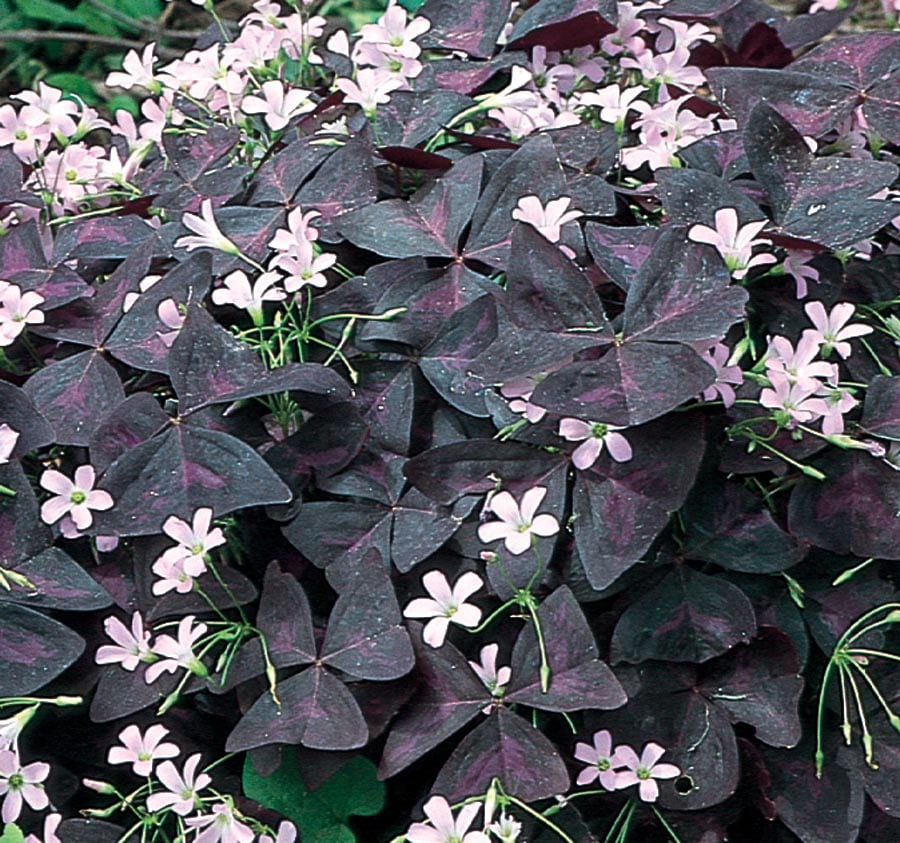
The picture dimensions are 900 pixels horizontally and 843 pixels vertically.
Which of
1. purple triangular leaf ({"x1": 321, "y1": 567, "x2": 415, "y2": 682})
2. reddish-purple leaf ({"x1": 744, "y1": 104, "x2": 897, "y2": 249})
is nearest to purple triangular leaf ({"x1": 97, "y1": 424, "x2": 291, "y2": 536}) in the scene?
purple triangular leaf ({"x1": 321, "y1": 567, "x2": 415, "y2": 682})

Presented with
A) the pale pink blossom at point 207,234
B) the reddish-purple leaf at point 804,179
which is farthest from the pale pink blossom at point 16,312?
the reddish-purple leaf at point 804,179

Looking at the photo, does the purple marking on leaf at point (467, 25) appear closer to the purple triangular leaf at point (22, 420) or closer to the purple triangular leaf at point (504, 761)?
the purple triangular leaf at point (22, 420)

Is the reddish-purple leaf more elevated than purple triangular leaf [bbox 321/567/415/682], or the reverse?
the reddish-purple leaf

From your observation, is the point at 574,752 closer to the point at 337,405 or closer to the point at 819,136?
the point at 337,405

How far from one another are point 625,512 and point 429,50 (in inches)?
23.8

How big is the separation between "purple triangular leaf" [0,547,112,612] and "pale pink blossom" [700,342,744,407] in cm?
46

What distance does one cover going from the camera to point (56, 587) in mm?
960

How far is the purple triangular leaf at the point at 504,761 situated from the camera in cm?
90

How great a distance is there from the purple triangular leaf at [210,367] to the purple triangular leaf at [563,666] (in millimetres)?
224

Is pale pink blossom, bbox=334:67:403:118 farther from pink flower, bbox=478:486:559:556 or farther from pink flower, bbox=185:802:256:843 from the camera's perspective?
pink flower, bbox=185:802:256:843

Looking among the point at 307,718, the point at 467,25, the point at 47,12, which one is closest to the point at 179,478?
the point at 307,718

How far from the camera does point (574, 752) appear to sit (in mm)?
989

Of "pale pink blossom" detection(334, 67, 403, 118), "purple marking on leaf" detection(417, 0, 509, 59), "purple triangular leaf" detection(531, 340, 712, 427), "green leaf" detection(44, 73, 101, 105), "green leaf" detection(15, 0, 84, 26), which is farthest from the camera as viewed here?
"green leaf" detection(15, 0, 84, 26)

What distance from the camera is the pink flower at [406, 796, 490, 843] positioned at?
854 millimetres
